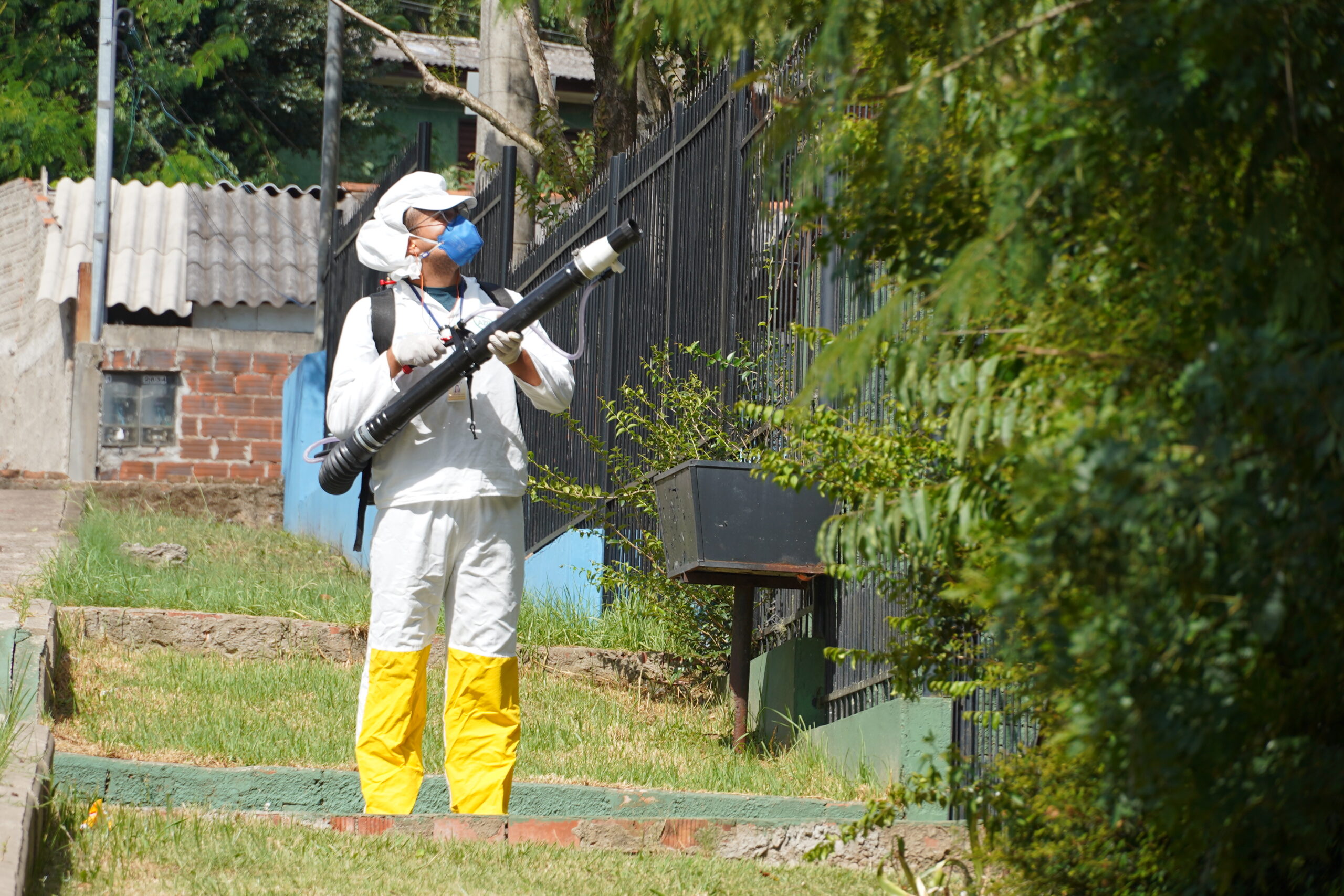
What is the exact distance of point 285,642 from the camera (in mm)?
7543

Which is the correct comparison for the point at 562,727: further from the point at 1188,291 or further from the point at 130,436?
the point at 130,436

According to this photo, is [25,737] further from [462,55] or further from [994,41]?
[462,55]

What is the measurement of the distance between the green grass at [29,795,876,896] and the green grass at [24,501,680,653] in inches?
126

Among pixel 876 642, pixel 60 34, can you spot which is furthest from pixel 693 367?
pixel 60 34

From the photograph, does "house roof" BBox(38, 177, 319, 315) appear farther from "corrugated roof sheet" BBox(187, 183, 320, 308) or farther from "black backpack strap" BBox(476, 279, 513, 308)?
"black backpack strap" BBox(476, 279, 513, 308)

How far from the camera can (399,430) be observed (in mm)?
4848

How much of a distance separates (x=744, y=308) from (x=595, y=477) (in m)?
1.88

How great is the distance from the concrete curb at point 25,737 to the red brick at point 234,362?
9235 millimetres

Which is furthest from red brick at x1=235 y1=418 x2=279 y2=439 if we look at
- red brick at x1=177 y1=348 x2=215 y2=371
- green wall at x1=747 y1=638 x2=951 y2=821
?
green wall at x1=747 y1=638 x2=951 y2=821

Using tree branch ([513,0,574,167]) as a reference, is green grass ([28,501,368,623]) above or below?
below

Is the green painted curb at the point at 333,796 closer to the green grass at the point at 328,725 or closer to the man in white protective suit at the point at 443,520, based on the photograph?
the man in white protective suit at the point at 443,520

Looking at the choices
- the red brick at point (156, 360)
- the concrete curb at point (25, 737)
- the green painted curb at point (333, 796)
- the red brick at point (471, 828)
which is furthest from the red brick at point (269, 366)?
the red brick at point (471, 828)

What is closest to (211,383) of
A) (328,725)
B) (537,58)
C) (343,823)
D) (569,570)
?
(537,58)

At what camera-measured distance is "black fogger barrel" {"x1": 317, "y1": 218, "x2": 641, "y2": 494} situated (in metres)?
4.74
